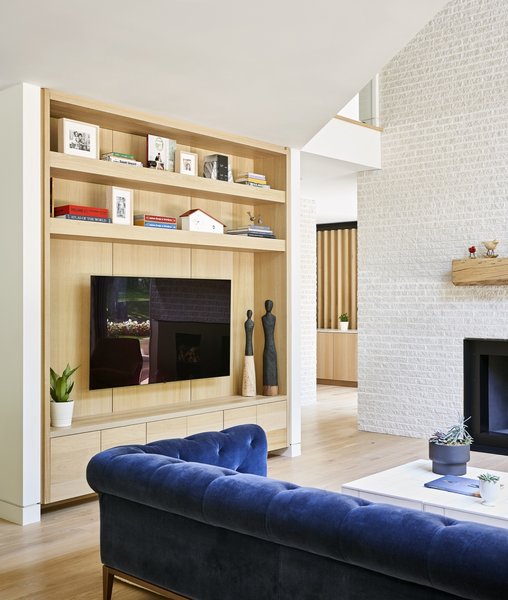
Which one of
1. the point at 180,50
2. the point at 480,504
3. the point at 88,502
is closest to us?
the point at 480,504

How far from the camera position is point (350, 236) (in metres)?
11.4

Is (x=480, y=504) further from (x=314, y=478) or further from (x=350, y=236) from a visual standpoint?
(x=350, y=236)

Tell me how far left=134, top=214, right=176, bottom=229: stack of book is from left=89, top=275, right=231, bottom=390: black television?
0.39m

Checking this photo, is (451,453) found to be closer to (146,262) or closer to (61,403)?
(61,403)

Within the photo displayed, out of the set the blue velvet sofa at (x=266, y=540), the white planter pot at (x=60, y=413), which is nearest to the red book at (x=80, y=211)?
the white planter pot at (x=60, y=413)

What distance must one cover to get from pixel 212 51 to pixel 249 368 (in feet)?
8.36

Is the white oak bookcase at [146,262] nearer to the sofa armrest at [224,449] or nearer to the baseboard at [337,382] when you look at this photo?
the sofa armrest at [224,449]

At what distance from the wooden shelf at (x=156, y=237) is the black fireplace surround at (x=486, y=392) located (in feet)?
6.60

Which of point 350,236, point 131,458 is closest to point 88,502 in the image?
point 131,458

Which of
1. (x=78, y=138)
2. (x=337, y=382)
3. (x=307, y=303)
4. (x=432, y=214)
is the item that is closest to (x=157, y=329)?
(x=78, y=138)

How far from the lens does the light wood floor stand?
329 cm

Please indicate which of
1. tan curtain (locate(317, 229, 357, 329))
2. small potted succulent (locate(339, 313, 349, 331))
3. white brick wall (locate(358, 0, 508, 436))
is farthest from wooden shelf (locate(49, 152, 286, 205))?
tan curtain (locate(317, 229, 357, 329))

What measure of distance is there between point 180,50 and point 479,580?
3507 millimetres

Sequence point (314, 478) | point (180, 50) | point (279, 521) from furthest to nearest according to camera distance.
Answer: point (314, 478)
point (180, 50)
point (279, 521)
